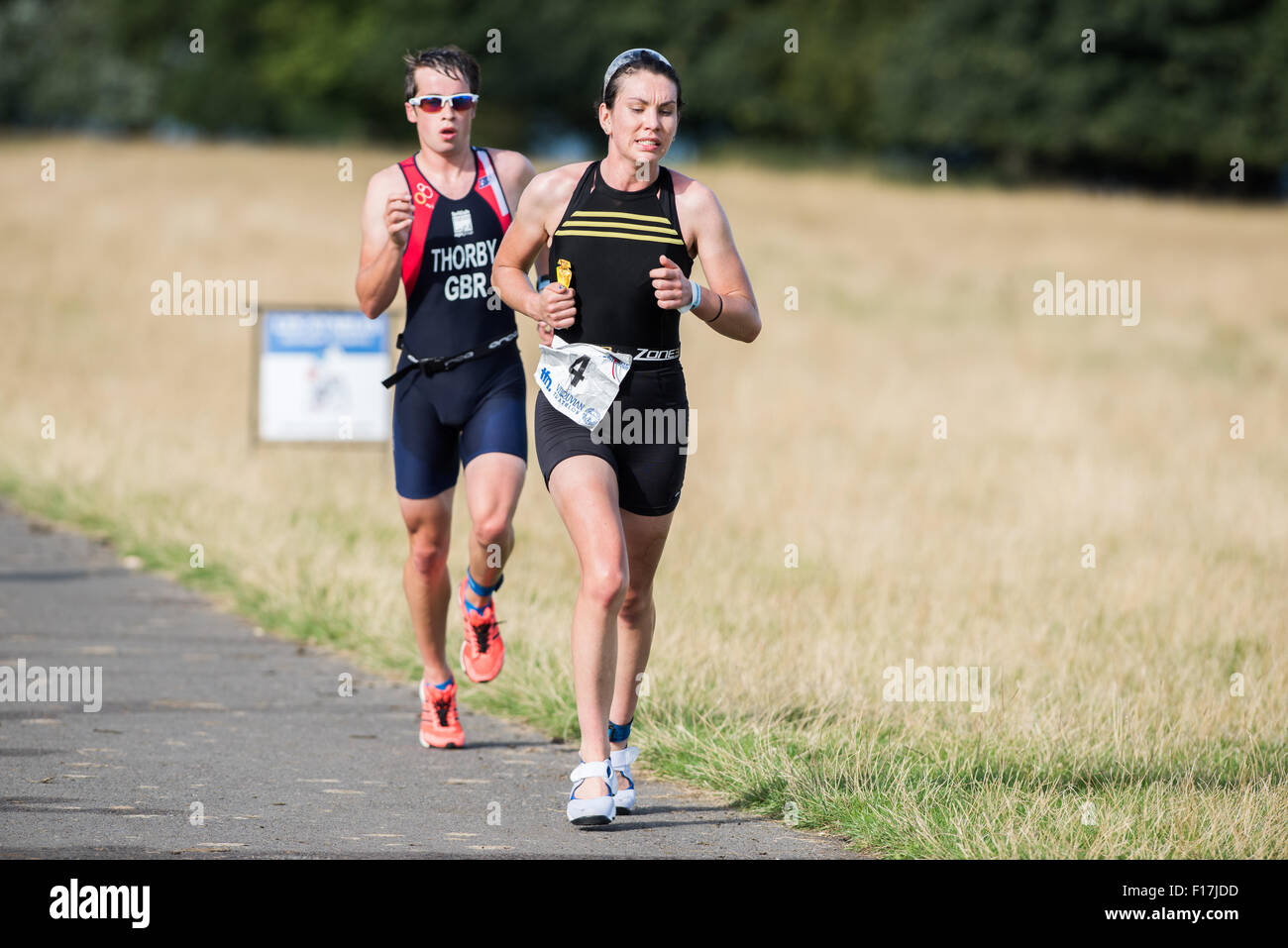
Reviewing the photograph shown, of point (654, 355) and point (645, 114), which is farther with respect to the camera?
point (654, 355)

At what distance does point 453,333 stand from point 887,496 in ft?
24.9

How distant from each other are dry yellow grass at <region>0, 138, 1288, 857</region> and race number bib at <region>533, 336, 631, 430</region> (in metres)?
1.43

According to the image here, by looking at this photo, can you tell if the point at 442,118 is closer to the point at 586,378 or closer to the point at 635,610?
the point at 586,378

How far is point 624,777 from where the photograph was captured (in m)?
5.40

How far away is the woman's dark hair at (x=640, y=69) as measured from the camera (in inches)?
200

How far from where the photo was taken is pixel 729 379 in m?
20.1

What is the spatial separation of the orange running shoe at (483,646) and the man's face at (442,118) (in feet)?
5.73

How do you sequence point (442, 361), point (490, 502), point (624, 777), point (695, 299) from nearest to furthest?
point (695, 299), point (624, 777), point (490, 502), point (442, 361)

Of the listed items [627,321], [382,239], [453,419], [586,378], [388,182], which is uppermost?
[388,182]

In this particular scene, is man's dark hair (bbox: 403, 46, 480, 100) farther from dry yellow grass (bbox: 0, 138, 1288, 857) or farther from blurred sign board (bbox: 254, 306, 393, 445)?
blurred sign board (bbox: 254, 306, 393, 445)

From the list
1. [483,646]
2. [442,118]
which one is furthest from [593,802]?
[442,118]

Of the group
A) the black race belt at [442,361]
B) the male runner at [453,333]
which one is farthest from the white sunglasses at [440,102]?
the black race belt at [442,361]

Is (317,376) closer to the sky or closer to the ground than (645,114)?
closer to the ground
